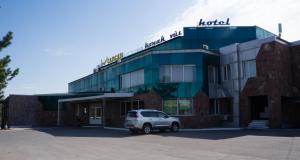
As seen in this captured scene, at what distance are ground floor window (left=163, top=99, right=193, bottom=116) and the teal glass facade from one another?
530 millimetres

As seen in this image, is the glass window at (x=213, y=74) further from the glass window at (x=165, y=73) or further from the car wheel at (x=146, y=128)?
the car wheel at (x=146, y=128)

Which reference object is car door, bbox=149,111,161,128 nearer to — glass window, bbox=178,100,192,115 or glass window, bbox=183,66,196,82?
glass window, bbox=178,100,192,115

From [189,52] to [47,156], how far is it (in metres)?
21.4

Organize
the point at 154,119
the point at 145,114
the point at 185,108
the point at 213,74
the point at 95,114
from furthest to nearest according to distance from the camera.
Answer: the point at 95,114, the point at 213,74, the point at 185,108, the point at 154,119, the point at 145,114

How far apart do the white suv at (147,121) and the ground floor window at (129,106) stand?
7.19 metres

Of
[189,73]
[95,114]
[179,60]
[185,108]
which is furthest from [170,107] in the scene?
[95,114]

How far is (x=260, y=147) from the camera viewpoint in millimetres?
17359

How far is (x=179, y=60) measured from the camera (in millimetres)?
34906

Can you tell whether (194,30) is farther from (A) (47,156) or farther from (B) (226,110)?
(A) (47,156)

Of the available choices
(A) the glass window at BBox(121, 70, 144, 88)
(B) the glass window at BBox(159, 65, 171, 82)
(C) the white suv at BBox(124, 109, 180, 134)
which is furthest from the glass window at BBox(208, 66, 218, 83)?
(C) the white suv at BBox(124, 109, 180, 134)

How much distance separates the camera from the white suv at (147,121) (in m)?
28.7

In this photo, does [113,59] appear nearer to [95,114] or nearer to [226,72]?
[95,114]

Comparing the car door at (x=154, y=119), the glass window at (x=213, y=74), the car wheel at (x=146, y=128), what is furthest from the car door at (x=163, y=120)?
the glass window at (x=213, y=74)

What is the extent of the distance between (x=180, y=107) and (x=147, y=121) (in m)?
6.28
